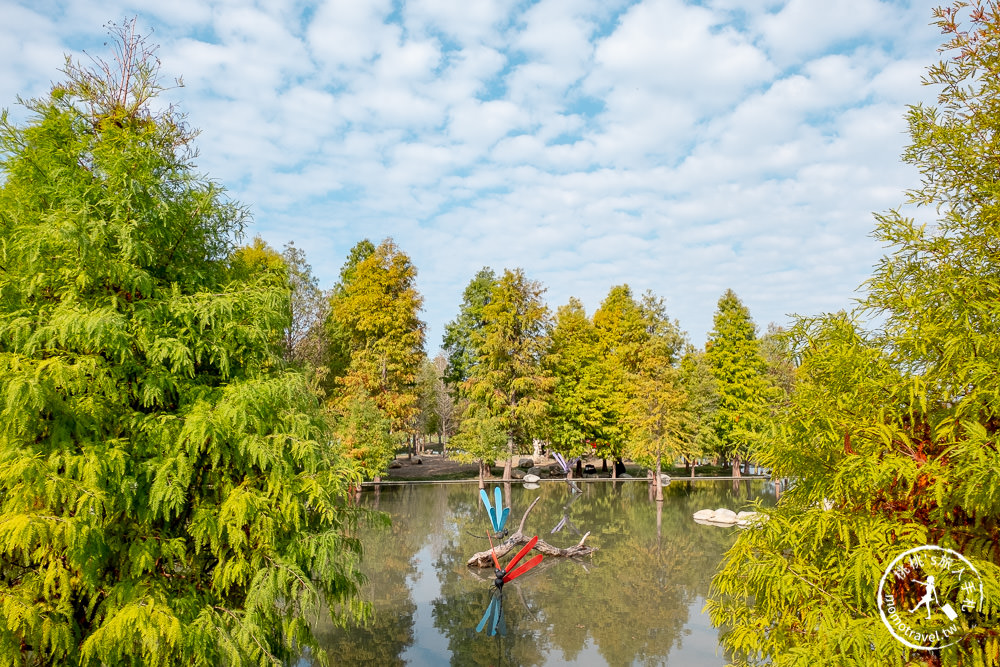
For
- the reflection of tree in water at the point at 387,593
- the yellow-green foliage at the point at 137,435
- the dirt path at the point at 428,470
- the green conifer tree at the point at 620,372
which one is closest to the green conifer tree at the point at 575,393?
the green conifer tree at the point at 620,372

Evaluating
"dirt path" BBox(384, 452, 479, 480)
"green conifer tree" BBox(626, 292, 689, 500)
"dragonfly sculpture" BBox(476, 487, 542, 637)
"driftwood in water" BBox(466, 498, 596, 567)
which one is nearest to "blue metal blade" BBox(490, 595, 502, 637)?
"dragonfly sculpture" BBox(476, 487, 542, 637)

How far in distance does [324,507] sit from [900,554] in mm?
5226

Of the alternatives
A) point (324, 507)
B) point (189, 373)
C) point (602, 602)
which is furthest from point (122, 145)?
point (602, 602)

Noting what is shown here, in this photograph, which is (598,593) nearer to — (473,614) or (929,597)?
(473,614)

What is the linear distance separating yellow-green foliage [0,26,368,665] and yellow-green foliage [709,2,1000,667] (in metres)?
4.59

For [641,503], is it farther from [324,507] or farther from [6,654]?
[6,654]

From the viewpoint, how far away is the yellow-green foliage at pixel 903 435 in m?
4.22

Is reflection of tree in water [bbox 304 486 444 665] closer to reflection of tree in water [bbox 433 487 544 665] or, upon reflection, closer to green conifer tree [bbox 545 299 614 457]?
reflection of tree in water [bbox 433 487 544 665]

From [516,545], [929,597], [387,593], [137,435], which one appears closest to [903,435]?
[929,597]

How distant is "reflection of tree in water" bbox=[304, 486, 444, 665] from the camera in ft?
35.7

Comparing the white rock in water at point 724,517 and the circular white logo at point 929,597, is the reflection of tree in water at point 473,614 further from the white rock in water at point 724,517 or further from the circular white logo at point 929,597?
the white rock in water at point 724,517

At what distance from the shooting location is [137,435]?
6.05 m

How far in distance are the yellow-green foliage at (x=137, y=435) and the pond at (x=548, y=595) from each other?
511cm

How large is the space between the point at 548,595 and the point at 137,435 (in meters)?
10.8
